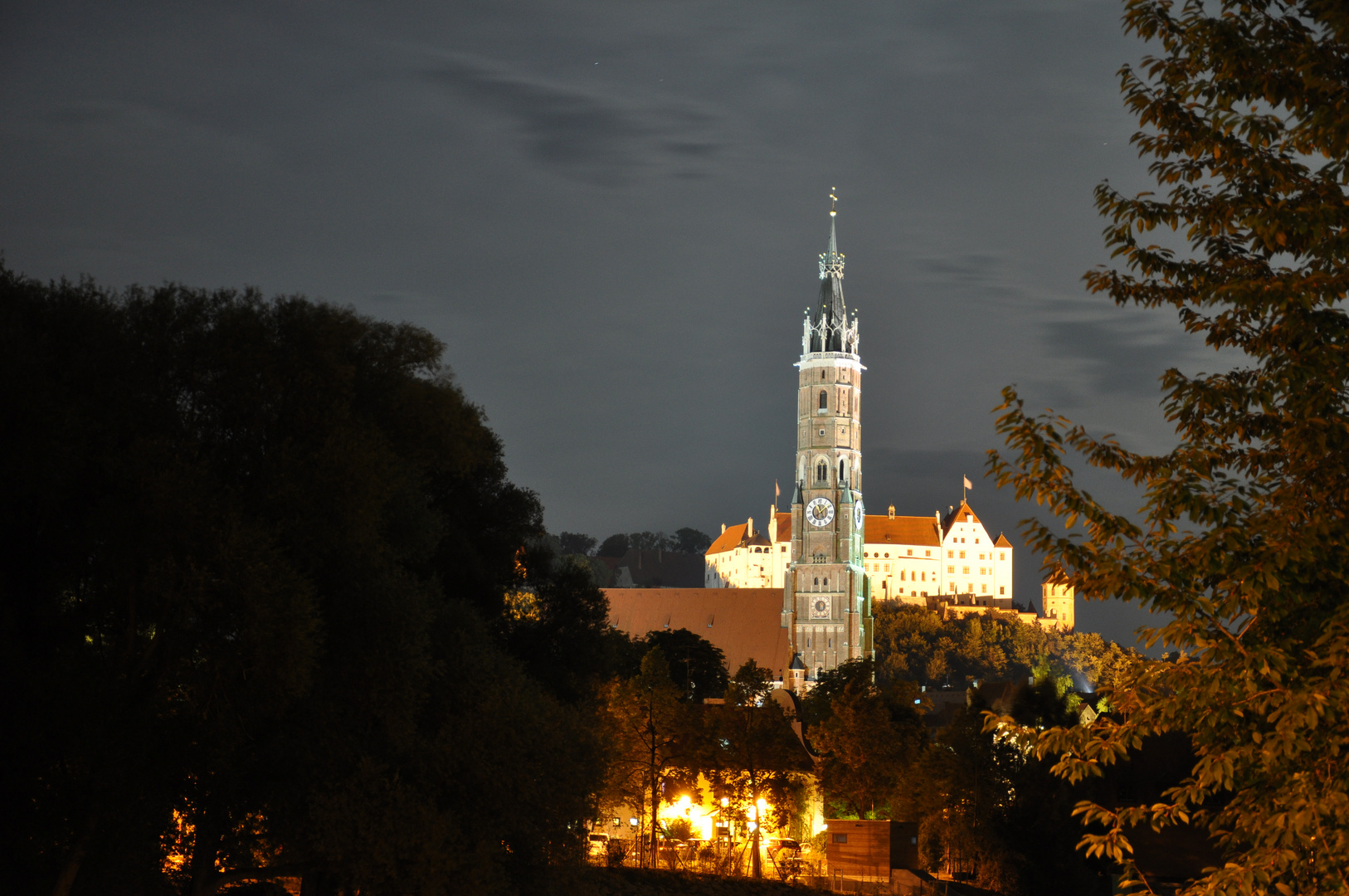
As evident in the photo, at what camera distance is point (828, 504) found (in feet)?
415

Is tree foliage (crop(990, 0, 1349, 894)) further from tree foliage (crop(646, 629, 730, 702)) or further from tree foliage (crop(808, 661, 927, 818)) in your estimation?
tree foliage (crop(646, 629, 730, 702))

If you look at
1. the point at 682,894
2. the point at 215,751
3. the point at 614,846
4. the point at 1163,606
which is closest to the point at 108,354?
the point at 215,751

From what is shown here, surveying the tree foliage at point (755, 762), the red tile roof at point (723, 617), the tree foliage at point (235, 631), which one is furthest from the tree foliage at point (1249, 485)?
the red tile roof at point (723, 617)

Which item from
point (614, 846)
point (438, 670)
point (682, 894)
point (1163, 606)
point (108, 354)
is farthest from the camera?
point (614, 846)

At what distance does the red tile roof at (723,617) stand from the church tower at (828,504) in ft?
9.10

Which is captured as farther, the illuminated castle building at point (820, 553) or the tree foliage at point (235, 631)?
the illuminated castle building at point (820, 553)

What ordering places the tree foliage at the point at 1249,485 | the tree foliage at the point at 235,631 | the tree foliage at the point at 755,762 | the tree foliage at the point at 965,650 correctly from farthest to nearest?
the tree foliage at the point at 965,650
the tree foliage at the point at 755,762
the tree foliage at the point at 235,631
the tree foliage at the point at 1249,485

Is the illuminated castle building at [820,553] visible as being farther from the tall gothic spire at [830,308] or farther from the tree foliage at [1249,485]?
the tree foliage at [1249,485]

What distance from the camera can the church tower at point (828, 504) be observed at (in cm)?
12300

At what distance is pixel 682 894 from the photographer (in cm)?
3353

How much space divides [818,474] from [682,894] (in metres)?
97.2

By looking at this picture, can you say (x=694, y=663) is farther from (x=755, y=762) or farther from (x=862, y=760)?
(x=755, y=762)

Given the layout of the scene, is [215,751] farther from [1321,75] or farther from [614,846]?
[614,846]

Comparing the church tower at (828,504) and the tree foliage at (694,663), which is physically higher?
the church tower at (828,504)
